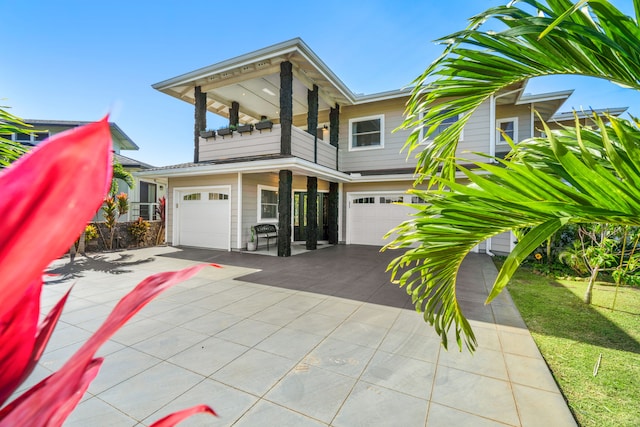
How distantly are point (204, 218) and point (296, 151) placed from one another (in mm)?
4314

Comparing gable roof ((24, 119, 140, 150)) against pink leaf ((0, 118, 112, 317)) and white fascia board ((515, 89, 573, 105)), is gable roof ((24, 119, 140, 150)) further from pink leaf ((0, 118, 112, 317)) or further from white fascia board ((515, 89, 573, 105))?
white fascia board ((515, 89, 573, 105))

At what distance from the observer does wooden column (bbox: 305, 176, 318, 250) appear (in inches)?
379

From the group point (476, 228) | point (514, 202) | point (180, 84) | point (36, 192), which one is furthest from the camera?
point (180, 84)

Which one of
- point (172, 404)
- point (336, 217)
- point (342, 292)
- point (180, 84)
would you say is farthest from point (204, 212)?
point (172, 404)

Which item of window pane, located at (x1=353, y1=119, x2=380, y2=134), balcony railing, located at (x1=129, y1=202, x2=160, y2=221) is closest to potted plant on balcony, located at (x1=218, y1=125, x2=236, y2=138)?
window pane, located at (x1=353, y1=119, x2=380, y2=134)

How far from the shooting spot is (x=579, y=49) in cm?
148

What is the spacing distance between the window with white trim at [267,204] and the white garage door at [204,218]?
1.16 metres

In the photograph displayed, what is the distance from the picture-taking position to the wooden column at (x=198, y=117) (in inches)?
373

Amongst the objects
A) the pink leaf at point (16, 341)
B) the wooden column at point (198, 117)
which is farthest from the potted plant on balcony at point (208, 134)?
the pink leaf at point (16, 341)

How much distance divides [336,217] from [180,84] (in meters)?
7.14

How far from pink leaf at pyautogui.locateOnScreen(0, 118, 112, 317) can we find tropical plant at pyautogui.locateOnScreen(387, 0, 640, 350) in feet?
3.84

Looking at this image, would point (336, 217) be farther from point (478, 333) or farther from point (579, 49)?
point (579, 49)

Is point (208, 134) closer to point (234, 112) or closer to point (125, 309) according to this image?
point (234, 112)

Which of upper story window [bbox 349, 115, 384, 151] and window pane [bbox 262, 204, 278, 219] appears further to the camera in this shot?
upper story window [bbox 349, 115, 384, 151]
